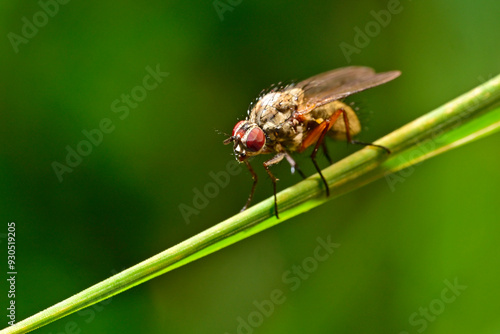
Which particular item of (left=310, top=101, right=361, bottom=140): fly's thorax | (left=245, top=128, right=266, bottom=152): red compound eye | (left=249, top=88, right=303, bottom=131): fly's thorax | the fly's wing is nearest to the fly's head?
(left=245, top=128, right=266, bottom=152): red compound eye

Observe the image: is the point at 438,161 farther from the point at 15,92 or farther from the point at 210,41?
the point at 15,92

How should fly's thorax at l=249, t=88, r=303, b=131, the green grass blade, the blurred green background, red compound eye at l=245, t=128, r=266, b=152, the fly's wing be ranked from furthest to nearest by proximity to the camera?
the blurred green background < fly's thorax at l=249, t=88, r=303, b=131 < the fly's wing < red compound eye at l=245, t=128, r=266, b=152 < the green grass blade

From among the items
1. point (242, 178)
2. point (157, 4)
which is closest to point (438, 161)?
point (242, 178)

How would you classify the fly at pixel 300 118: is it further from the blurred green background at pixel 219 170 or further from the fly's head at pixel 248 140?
the blurred green background at pixel 219 170

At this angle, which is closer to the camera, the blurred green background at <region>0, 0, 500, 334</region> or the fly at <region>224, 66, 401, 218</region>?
the fly at <region>224, 66, 401, 218</region>

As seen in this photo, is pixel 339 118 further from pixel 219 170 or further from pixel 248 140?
pixel 219 170

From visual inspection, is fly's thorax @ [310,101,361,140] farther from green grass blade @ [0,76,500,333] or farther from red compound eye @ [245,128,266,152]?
green grass blade @ [0,76,500,333]
